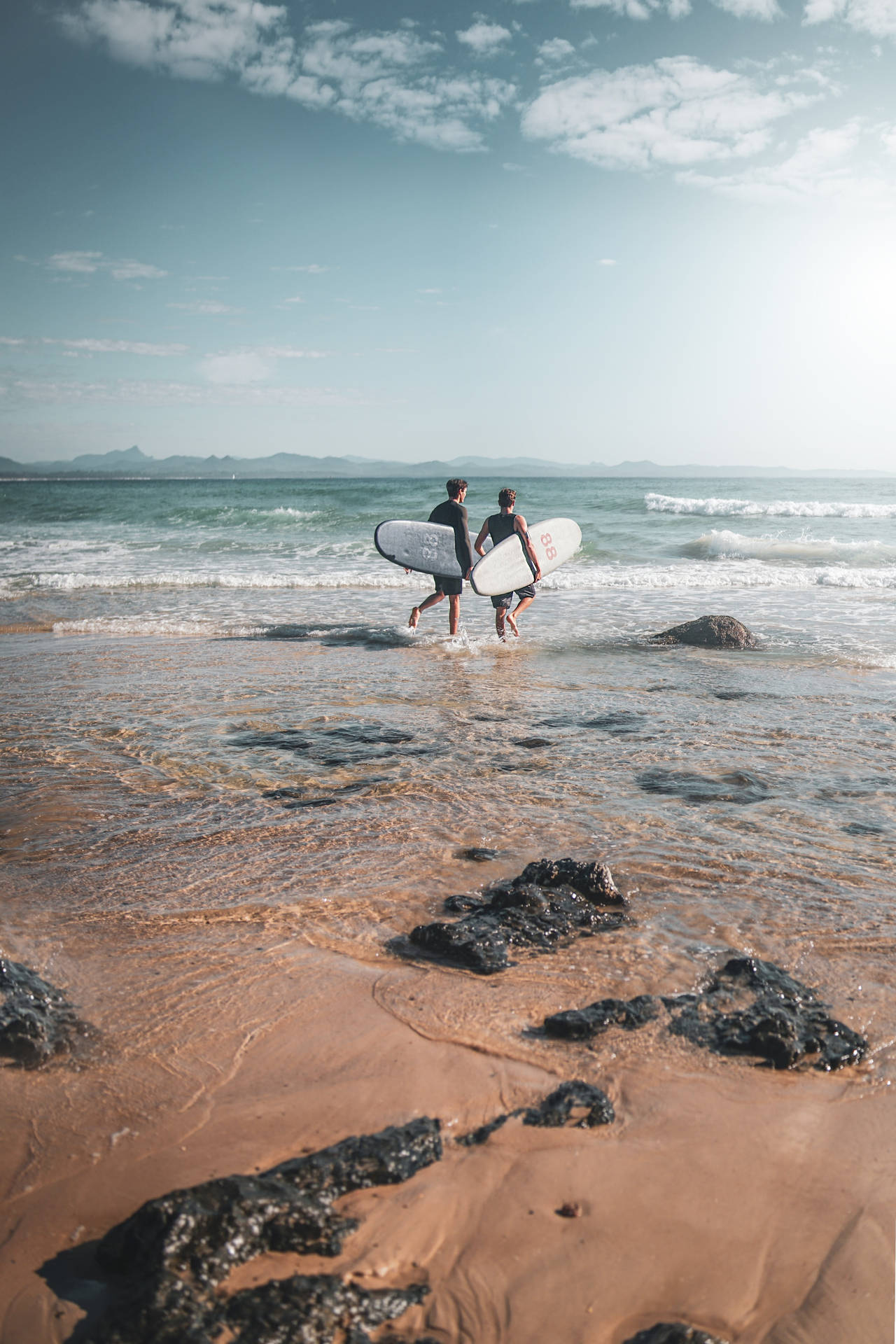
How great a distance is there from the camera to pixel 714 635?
873cm

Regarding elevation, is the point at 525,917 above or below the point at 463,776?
below

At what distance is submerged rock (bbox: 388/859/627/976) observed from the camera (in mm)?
2883

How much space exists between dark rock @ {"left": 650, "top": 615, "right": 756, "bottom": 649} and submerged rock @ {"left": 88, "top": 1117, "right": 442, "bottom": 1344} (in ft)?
24.6

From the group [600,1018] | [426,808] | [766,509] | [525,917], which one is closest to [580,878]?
[525,917]

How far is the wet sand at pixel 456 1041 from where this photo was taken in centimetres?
175

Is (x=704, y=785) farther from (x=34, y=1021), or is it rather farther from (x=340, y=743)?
(x=34, y=1021)

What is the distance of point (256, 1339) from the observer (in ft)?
5.01

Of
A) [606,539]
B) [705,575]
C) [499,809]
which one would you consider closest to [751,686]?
[499,809]

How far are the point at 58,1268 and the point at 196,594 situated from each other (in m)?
12.6

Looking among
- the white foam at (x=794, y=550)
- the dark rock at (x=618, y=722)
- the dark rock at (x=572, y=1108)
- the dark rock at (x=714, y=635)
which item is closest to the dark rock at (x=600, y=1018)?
the dark rock at (x=572, y=1108)

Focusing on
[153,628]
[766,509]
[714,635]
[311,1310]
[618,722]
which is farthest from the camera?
[766,509]

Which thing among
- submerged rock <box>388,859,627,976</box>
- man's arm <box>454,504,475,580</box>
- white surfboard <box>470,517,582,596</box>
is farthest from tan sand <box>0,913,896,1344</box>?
man's arm <box>454,504,475,580</box>

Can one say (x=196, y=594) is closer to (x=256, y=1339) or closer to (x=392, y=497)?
(x=256, y=1339)

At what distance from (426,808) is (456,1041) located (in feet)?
6.14
